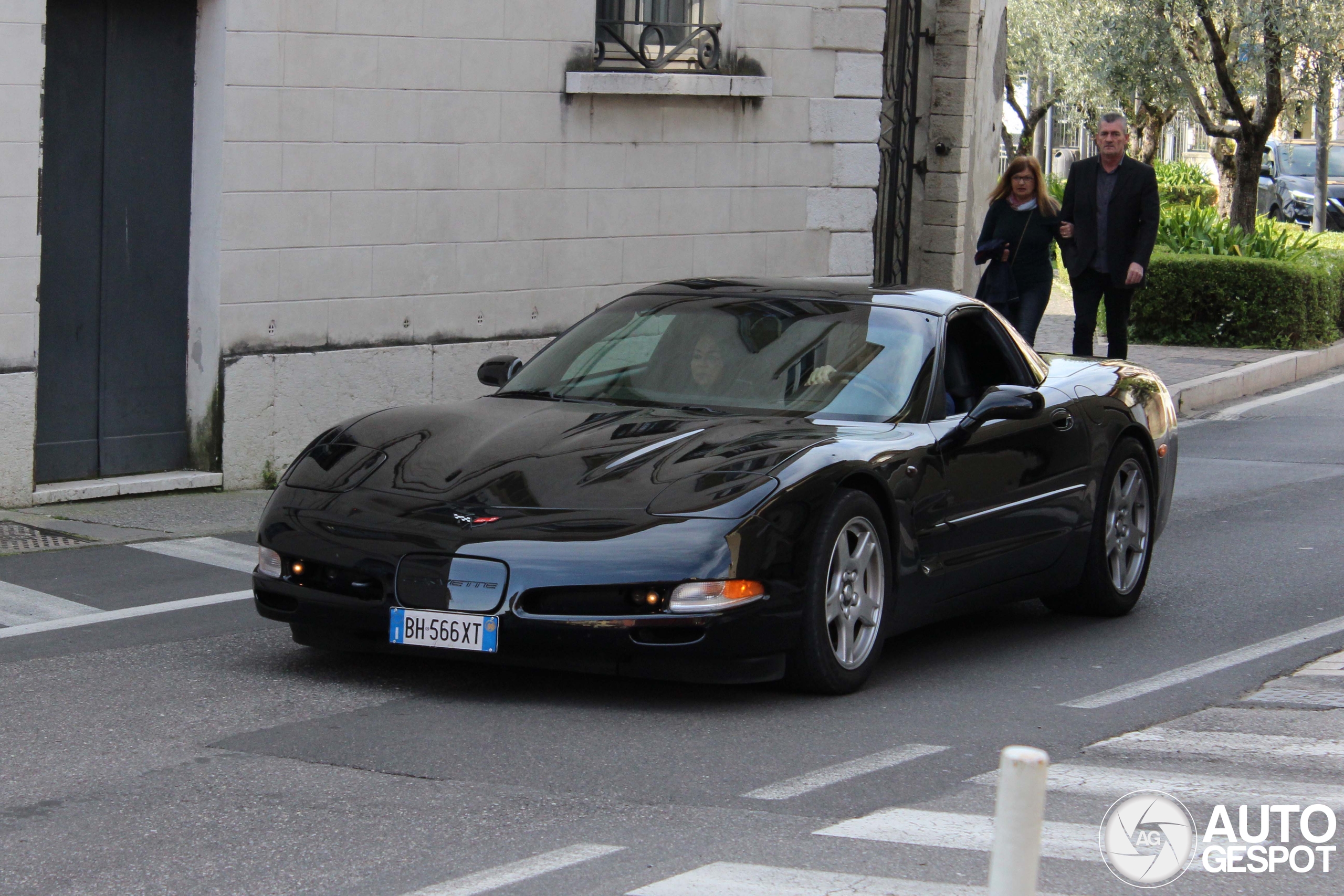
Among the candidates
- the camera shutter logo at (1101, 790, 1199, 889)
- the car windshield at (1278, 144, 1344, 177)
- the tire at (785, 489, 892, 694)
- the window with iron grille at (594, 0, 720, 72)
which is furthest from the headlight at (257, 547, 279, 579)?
the car windshield at (1278, 144, 1344, 177)

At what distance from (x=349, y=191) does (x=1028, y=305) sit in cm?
470

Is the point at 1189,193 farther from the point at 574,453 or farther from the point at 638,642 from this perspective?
the point at 638,642

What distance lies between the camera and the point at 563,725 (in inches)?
232

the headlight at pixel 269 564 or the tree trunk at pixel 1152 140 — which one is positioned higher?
the tree trunk at pixel 1152 140

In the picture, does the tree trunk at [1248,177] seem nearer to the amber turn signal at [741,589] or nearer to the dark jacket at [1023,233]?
the dark jacket at [1023,233]

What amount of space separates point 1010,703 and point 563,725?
5.12 ft

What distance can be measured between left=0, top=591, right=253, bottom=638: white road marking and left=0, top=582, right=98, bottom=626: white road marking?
4 centimetres

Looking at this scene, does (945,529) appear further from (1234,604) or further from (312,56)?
(312,56)

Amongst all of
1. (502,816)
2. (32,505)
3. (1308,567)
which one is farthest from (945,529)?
(32,505)

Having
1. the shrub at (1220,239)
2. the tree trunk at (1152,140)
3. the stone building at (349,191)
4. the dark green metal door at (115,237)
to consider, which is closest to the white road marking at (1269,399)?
the shrub at (1220,239)

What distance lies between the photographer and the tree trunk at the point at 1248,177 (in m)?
23.6

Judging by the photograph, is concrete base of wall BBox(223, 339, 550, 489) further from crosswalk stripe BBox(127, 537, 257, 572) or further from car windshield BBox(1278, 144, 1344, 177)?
car windshield BBox(1278, 144, 1344, 177)

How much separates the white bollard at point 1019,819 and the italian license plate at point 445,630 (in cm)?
316

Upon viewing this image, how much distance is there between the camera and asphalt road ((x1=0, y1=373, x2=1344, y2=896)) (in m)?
4.54
